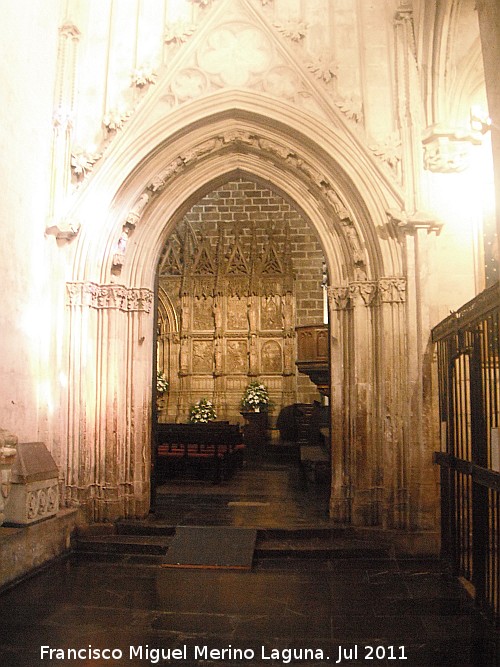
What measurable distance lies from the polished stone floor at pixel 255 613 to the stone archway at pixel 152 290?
0.77 meters

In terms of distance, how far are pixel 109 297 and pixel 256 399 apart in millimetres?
7396

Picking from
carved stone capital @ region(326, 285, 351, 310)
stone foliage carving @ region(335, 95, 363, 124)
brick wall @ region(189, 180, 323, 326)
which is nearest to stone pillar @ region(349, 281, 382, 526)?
carved stone capital @ region(326, 285, 351, 310)

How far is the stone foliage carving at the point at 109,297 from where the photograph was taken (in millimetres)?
7367

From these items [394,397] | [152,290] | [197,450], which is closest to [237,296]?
[197,450]

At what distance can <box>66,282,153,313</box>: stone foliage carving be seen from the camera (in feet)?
24.2

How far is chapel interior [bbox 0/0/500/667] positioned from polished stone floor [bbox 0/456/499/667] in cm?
7

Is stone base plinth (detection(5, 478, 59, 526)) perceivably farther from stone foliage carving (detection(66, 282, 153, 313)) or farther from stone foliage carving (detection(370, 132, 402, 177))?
stone foliage carving (detection(370, 132, 402, 177))

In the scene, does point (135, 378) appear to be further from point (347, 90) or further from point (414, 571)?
point (347, 90)

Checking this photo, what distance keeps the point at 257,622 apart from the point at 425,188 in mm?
4793

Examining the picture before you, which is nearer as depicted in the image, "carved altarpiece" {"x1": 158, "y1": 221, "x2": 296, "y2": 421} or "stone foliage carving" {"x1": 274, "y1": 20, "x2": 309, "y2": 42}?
"stone foliage carving" {"x1": 274, "y1": 20, "x2": 309, "y2": 42}

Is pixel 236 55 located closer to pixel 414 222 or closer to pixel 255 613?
pixel 414 222

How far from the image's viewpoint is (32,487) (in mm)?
6039

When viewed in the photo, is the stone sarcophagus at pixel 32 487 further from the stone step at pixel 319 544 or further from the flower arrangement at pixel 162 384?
the flower arrangement at pixel 162 384

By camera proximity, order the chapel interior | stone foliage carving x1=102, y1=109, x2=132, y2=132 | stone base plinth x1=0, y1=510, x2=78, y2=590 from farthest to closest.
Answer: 1. stone foliage carving x1=102, y1=109, x2=132, y2=132
2. the chapel interior
3. stone base plinth x1=0, y1=510, x2=78, y2=590
